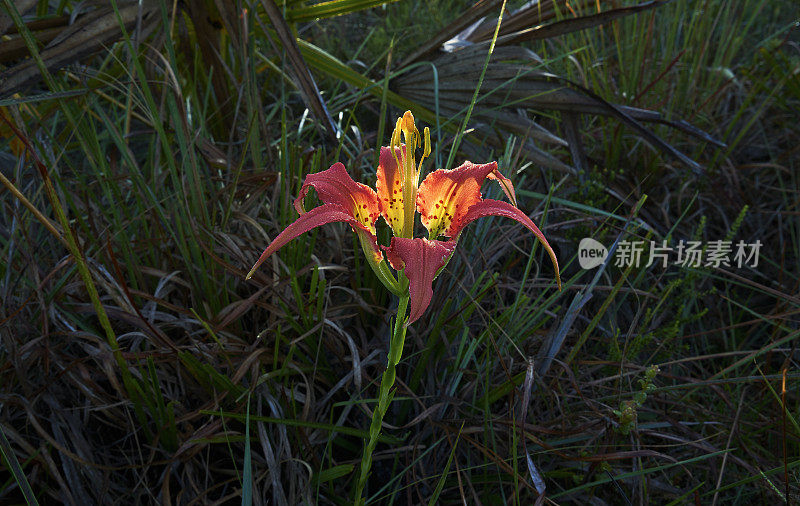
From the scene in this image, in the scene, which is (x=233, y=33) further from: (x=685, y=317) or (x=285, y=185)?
(x=685, y=317)

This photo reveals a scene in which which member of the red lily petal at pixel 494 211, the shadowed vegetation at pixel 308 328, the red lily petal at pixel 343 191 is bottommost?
the shadowed vegetation at pixel 308 328

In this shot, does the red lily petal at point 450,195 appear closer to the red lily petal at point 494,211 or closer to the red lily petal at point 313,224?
the red lily petal at point 494,211

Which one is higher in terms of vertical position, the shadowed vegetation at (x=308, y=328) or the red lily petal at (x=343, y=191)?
the red lily petal at (x=343, y=191)

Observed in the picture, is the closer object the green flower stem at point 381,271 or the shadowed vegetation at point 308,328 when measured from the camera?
the green flower stem at point 381,271

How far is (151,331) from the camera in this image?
1446mm

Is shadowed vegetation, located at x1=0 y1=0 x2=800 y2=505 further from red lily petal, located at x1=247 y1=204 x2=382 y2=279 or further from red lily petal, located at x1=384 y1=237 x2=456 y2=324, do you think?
red lily petal, located at x1=384 y1=237 x2=456 y2=324

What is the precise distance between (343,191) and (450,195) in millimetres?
175

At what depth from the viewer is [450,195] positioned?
1.08m

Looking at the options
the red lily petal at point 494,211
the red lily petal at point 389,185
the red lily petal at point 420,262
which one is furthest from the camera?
the red lily petal at point 389,185

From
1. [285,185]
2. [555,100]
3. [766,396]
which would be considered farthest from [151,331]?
[766,396]

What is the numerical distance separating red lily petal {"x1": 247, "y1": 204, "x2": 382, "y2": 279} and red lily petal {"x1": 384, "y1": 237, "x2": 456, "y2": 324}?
4.1 inches

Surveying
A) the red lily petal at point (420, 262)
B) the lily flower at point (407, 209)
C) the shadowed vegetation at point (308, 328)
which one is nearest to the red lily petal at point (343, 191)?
the lily flower at point (407, 209)

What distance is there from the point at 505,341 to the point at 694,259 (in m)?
0.88

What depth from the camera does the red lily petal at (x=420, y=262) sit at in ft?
2.79
